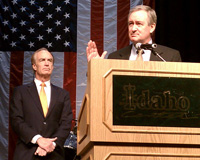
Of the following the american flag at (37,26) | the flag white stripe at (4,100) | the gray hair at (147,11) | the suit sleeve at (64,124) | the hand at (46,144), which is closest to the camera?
the gray hair at (147,11)

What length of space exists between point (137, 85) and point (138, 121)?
7.5 inches

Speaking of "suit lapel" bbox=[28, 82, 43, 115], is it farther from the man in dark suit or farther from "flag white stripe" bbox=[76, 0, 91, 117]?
"flag white stripe" bbox=[76, 0, 91, 117]

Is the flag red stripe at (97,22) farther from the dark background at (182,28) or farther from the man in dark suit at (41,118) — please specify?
the man in dark suit at (41,118)

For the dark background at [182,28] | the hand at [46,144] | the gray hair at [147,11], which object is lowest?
the hand at [46,144]

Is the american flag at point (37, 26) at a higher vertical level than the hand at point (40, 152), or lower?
higher

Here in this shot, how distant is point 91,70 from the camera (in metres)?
2.23

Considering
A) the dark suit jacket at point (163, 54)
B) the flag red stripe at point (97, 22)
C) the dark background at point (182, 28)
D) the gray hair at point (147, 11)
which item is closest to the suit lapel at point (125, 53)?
the dark suit jacket at point (163, 54)

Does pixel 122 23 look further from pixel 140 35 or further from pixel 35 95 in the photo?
pixel 140 35

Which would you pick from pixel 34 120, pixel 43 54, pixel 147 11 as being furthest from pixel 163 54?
pixel 43 54

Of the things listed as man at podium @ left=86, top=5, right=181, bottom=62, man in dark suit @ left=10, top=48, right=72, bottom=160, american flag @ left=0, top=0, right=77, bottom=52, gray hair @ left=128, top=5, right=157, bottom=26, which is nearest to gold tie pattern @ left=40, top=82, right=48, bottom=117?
man in dark suit @ left=10, top=48, right=72, bottom=160

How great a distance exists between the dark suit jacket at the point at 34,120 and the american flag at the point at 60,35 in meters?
1.77

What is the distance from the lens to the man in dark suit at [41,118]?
395 cm

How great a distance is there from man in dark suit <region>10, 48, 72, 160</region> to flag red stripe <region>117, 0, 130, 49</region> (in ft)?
6.37

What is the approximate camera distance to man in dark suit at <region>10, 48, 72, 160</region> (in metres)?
3.95
